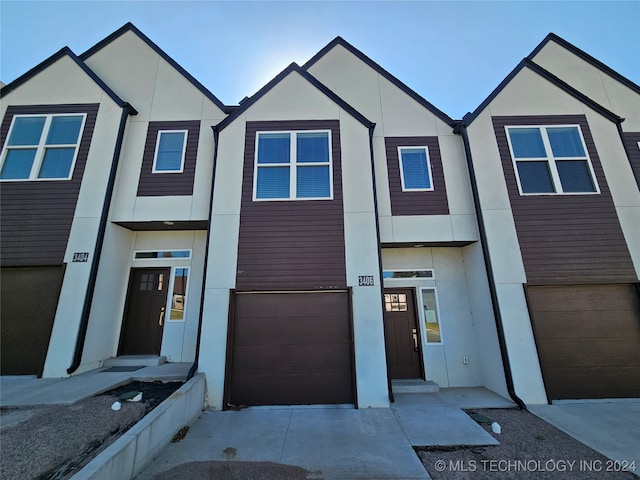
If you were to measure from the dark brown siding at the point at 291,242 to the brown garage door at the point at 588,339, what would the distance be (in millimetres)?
4420

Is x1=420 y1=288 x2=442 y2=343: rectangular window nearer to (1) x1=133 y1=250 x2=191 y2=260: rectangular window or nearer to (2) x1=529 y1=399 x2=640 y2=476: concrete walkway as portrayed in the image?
(2) x1=529 y1=399 x2=640 y2=476: concrete walkway

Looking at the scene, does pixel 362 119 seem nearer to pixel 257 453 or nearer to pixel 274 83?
pixel 274 83

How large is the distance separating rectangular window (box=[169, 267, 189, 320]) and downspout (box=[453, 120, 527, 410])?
7.44 metres

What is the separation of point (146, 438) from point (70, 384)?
2.99 metres

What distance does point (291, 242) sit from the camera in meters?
5.80

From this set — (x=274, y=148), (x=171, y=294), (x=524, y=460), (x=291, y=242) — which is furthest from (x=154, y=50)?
(x=524, y=460)

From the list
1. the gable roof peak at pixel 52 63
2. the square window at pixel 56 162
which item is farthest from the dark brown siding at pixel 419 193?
the square window at pixel 56 162

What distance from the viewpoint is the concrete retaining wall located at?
2695mm

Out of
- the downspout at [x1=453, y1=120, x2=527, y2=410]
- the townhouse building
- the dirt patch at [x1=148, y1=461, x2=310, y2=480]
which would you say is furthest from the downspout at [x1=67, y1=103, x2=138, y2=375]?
the downspout at [x1=453, y1=120, x2=527, y2=410]

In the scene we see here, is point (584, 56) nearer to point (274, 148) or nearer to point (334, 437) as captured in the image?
A: point (274, 148)

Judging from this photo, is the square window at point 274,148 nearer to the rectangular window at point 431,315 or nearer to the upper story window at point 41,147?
the upper story window at point 41,147

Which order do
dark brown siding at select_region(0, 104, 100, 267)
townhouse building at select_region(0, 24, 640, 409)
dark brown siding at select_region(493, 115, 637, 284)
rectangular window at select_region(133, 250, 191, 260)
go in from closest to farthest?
townhouse building at select_region(0, 24, 640, 409), dark brown siding at select_region(493, 115, 637, 284), dark brown siding at select_region(0, 104, 100, 267), rectangular window at select_region(133, 250, 191, 260)

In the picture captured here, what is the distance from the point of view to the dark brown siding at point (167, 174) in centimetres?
679

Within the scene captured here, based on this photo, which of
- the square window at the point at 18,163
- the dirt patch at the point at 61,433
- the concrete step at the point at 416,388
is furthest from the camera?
the square window at the point at 18,163
